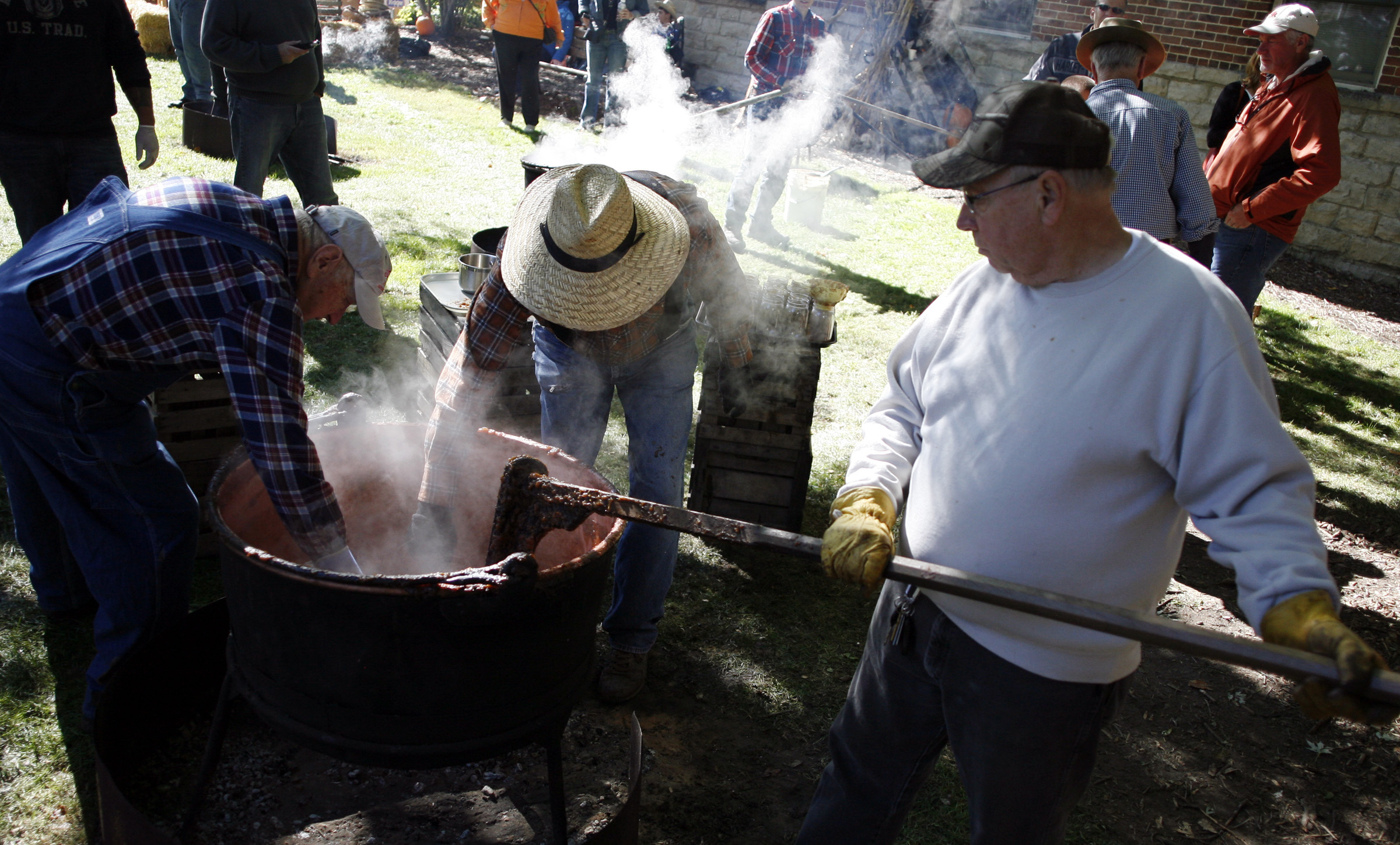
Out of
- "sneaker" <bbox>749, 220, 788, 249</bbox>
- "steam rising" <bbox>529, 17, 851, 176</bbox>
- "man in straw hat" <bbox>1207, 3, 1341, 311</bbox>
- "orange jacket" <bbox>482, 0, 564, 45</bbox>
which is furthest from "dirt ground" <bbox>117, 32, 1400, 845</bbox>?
"orange jacket" <bbox>482, 0, 564, 45</bbox>

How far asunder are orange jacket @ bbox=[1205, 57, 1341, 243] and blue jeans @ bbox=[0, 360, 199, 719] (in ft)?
17.5

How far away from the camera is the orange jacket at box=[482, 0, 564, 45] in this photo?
35.9 ft

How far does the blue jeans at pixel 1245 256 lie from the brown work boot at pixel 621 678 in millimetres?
4115

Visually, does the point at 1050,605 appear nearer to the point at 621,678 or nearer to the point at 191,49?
the point at 621,678

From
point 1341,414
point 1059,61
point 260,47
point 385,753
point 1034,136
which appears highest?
point 1059,61

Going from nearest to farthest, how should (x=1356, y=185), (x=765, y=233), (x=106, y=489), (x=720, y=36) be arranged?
1. (x=106, y=489)
2. (x=765, y=233)
3. (x=1356, y=185)
4. (x=720, y=36)

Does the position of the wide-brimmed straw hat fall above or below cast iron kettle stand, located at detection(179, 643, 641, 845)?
above

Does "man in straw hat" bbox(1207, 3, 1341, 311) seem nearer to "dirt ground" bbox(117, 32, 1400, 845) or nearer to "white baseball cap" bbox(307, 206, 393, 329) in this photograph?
"dirt ground" bbox(117, 32, 1400, 845)

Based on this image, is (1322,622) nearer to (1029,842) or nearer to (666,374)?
(1029,842)

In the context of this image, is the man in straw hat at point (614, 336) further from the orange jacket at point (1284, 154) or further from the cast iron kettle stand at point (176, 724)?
the orange jacket at point (1284, 154)

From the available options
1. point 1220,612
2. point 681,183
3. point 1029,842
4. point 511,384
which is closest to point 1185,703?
point 1220,612

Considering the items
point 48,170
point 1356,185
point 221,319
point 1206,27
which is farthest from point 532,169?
point 1356,185

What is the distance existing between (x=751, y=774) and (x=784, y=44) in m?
6.87

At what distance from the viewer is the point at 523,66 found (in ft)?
36.7
